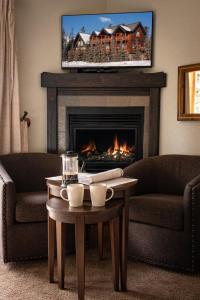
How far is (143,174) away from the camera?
3195 millimetres

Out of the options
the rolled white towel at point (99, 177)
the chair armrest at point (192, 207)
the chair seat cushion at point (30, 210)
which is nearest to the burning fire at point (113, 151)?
the chair seat cushion at point (30, 210)

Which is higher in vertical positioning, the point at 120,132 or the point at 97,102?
the point at 97,102

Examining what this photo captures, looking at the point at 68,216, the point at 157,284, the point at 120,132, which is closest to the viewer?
the point at 68,216

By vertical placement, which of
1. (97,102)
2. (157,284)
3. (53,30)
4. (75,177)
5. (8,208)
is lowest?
(157,284)

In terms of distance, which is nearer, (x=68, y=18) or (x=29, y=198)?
(x=29, y=198)

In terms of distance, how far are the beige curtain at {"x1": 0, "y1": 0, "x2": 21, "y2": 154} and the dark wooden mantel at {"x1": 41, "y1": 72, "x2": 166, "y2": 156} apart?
0.30m

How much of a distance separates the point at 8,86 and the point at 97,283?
1.99 m

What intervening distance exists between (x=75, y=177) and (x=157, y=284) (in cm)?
88

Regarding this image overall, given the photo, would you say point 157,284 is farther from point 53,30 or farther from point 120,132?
point 53,30

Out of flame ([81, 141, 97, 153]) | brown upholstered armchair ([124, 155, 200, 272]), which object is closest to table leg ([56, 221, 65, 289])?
brown upholstered armchair ([124, 155, 200, 272])

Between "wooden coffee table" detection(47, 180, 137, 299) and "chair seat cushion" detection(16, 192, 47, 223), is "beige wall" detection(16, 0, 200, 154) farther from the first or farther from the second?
"wooden coffee table" detection(47, 180, 137, 299)

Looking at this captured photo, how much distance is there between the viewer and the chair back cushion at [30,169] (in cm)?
327

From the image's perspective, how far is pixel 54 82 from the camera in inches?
144

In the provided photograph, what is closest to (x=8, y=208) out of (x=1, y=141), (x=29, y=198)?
(x=29, y=198)
